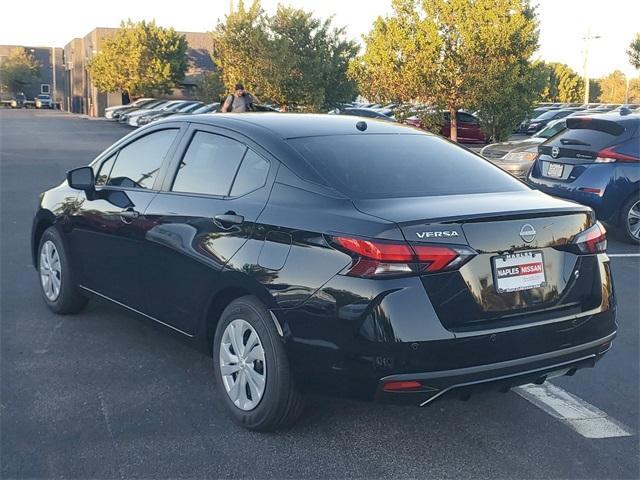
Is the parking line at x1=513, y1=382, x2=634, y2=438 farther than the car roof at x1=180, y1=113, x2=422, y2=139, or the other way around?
the car roof at x1=180, y1=113, x2=422, y2=139

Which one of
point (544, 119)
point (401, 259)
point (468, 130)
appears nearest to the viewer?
point (401, 259)

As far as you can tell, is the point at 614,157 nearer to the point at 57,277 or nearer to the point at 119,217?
the point at 119,217

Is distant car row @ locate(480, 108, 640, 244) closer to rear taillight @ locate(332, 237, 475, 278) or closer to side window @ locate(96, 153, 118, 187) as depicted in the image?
side window @ locate(96, 153, 118, 187)

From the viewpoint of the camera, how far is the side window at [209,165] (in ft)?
13.5

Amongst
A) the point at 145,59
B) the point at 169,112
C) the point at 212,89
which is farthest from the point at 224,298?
the point at 145,59

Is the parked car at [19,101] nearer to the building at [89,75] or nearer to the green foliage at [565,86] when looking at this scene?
the building at [89,75]

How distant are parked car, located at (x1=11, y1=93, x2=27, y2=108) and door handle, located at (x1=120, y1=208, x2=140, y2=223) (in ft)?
306

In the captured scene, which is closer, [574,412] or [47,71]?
[574,412]

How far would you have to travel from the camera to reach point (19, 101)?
92.8m

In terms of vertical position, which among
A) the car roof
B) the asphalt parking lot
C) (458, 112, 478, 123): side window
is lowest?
the asphalt parking lot

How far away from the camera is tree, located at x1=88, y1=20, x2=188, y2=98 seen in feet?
170

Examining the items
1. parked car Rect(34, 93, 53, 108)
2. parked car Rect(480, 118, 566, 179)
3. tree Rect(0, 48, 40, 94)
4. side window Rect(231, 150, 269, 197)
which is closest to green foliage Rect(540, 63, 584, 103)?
parked car Rect(34, 93, 53, 108)

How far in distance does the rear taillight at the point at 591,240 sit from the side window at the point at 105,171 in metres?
3.19

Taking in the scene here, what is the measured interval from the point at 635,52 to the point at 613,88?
55267mm
